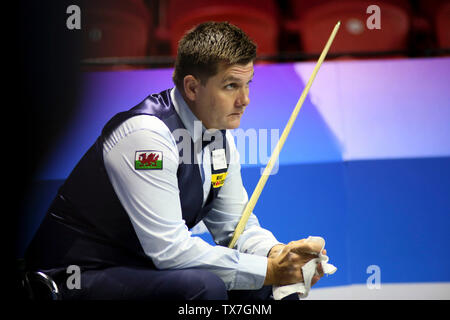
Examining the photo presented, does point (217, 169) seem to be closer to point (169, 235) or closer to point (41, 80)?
point (169, 235)

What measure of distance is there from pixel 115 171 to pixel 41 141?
449 millimetres

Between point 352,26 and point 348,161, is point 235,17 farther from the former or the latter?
point 348,161

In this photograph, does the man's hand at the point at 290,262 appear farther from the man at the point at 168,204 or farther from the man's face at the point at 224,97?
the man's face at the point at 224,97

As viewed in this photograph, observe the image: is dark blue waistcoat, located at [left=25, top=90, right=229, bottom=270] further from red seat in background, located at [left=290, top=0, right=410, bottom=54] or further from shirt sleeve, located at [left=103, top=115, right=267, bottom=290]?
red seat in background, located at [left=290, top=0, right=410, bottom=54]

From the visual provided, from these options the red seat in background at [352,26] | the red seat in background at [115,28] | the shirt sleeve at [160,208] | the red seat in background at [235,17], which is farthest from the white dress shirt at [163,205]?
the red seat in background at [235,17]

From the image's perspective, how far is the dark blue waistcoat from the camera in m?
1.53

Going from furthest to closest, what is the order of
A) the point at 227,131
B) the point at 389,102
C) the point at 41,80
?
the point at 389,102, the point at 41,80, the point at 227,131

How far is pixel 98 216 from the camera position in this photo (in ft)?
5.02

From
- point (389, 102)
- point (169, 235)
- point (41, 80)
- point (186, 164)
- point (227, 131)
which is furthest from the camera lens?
point (389, 102)

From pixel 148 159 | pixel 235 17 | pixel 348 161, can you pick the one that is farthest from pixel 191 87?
pixel 235 17

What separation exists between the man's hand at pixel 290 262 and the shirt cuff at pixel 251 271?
0.02 m

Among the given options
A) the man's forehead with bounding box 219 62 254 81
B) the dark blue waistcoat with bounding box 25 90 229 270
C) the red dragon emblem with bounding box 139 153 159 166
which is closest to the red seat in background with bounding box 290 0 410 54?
the man's forehead with bounding box 219 62 254 81
